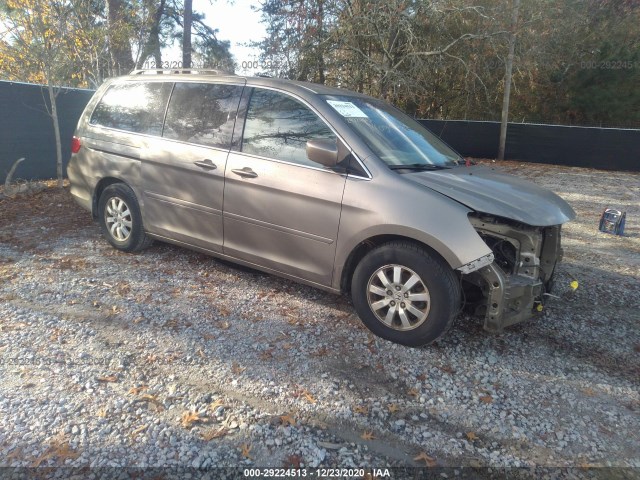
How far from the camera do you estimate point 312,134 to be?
4.03 meters

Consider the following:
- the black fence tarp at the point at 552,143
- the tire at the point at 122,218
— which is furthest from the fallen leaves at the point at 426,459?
the black fence tarp at the point at 552,143

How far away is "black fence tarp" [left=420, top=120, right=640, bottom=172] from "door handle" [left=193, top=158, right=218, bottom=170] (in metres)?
15.1

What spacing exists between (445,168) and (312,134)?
1.17 meters

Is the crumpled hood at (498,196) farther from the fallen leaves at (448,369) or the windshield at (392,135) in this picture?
the fallen leaves at (448,369)

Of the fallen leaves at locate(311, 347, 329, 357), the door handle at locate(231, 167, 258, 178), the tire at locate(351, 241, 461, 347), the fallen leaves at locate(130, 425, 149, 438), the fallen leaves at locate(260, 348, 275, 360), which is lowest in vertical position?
the fallen leaves at locate(130, 425, 149, 438)

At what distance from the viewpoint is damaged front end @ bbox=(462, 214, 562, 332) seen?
344 centimetres

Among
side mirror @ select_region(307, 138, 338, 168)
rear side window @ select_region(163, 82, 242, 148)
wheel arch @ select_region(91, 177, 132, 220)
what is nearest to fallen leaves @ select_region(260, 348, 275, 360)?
side mirror @ select_region(307, 138, 338, 168)

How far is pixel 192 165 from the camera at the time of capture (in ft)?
15.0

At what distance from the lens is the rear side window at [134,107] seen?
4.98 m

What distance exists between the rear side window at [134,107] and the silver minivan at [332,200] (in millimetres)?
19

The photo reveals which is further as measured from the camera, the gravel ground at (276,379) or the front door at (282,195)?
the front door at (282,195)

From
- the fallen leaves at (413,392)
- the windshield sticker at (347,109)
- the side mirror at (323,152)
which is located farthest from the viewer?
the windshield sticker at (347,109)

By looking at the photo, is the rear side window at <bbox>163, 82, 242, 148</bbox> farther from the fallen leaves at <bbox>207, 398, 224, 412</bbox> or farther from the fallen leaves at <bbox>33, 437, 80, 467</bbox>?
the fallen leaves at <bbox>33, 437, 80, 467</bbox>

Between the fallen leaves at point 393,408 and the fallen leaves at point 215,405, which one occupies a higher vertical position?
the fallen leaves at point 393,408
